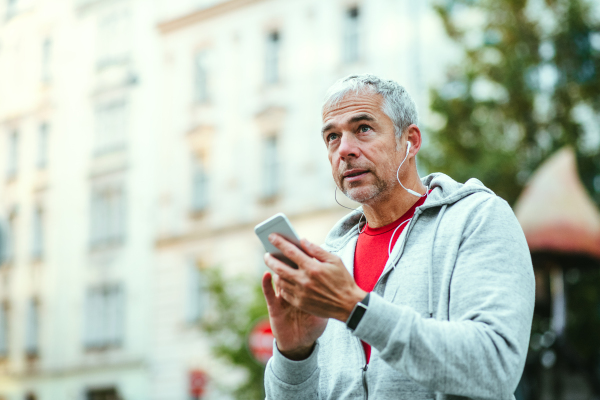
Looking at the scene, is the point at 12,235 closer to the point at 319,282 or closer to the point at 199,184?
the point at 199,184

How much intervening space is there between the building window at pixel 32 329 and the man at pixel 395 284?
2584 cm

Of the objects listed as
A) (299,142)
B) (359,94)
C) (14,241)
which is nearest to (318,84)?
(299,142)

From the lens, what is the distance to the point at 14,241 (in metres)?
28.1

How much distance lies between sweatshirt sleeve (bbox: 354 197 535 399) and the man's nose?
551 mm

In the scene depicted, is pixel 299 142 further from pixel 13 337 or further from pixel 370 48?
pixel 13 337

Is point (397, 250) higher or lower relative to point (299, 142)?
lower

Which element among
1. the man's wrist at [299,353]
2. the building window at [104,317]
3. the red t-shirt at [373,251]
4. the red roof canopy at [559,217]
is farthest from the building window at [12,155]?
the man's wrist at [299,353]

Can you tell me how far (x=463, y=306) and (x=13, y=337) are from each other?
27695 mm

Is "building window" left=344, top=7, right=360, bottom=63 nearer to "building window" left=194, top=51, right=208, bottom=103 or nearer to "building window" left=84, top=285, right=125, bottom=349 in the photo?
"building window" left=194, top=51, right=208, bottom=103

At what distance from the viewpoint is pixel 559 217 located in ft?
32.8

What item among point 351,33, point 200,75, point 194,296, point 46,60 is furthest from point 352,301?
point 46,60

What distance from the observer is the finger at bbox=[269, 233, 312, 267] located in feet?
6.23

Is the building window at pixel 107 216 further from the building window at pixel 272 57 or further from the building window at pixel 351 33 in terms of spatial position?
the building window at pixel 351 33

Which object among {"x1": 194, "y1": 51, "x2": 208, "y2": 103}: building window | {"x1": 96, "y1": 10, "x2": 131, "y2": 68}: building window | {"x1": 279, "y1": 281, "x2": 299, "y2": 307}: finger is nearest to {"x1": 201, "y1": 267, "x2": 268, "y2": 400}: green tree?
{"x1": 194, "y1": 51, "x2": 208, "y2": 103}: building window
